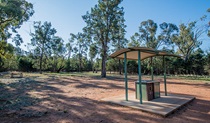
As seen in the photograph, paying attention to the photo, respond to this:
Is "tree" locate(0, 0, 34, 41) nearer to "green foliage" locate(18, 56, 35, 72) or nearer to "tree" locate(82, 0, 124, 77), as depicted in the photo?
"tree" locate(82, 0, 124, 77)

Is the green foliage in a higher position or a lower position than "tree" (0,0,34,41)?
lower

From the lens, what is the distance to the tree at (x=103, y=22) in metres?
18.6

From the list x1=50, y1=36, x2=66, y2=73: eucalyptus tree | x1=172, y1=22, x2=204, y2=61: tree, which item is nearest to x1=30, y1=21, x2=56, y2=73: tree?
x1=50, y1=36, x2=66, y2=73: eucalyptus tree

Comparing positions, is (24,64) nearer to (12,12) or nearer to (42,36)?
(42,36)

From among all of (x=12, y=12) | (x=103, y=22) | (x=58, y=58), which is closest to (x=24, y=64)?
(x=58, y=58)

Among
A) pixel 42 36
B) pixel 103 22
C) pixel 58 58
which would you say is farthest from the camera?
pixel 58 58

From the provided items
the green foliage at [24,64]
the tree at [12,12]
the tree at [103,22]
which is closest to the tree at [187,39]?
the tree at [103,22]

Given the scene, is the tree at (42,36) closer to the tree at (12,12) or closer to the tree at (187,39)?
the tree at (12,12)

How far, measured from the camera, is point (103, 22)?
62.2 ft

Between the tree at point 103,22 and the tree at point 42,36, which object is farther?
the tree at point 42,36

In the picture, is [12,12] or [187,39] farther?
[187,39]

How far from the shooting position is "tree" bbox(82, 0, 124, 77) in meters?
18.6

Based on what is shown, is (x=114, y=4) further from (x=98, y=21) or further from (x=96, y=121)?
(x=96, y=121)

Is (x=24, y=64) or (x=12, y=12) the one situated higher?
(x=12, y=12)
